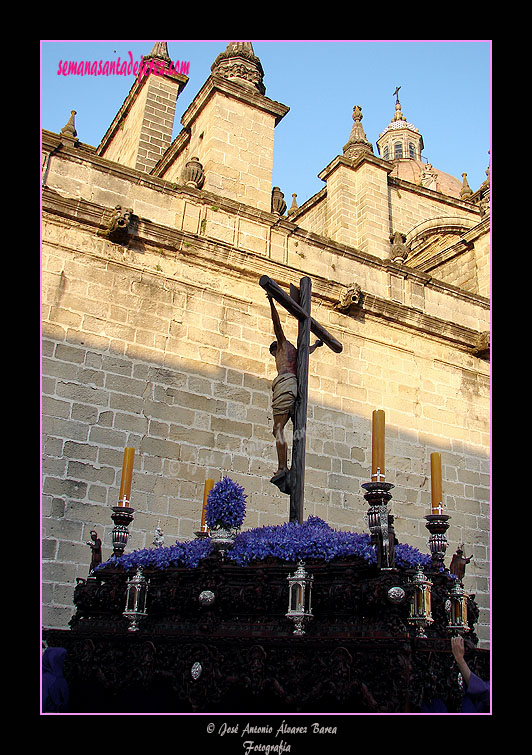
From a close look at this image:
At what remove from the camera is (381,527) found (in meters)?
3.00

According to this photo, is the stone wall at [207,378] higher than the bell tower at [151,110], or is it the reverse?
the bell tower at [151,110]

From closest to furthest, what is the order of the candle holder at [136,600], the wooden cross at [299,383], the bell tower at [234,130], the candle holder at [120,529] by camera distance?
the candle holder at [136,600], the wooden cross at [299,383], the candle holder at [120,529], the bell tower at [234,130]

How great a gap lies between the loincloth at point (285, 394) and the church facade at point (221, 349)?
11.7 ft

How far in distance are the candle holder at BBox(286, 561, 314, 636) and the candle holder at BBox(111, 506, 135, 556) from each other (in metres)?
1.63

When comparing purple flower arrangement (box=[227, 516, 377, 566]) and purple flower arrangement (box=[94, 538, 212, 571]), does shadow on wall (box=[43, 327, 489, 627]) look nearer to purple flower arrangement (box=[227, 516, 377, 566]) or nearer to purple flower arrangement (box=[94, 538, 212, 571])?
purple flower arrangement (box=[94, 538, 212, 571])

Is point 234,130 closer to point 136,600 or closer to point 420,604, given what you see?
point 136,600

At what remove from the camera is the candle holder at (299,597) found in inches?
112

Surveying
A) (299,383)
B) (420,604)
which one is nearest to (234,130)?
(299,383)

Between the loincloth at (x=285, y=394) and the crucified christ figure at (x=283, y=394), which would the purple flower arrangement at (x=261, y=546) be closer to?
the crucified christ figure at (x=283, y=394)

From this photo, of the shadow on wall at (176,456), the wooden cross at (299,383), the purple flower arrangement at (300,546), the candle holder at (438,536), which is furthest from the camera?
the shadow on wall at (176,456)

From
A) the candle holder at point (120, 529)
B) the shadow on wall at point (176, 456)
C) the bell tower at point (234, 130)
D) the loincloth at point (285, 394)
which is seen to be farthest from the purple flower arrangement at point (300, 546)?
the bell tower at point (234, 130)

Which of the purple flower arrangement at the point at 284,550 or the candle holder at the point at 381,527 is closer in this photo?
the candle holder at the point at 381,527

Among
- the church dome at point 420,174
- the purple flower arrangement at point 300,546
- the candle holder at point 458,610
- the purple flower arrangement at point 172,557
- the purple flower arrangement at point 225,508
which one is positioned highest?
the church dome at point 420,174

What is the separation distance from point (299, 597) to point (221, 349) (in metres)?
5.73
